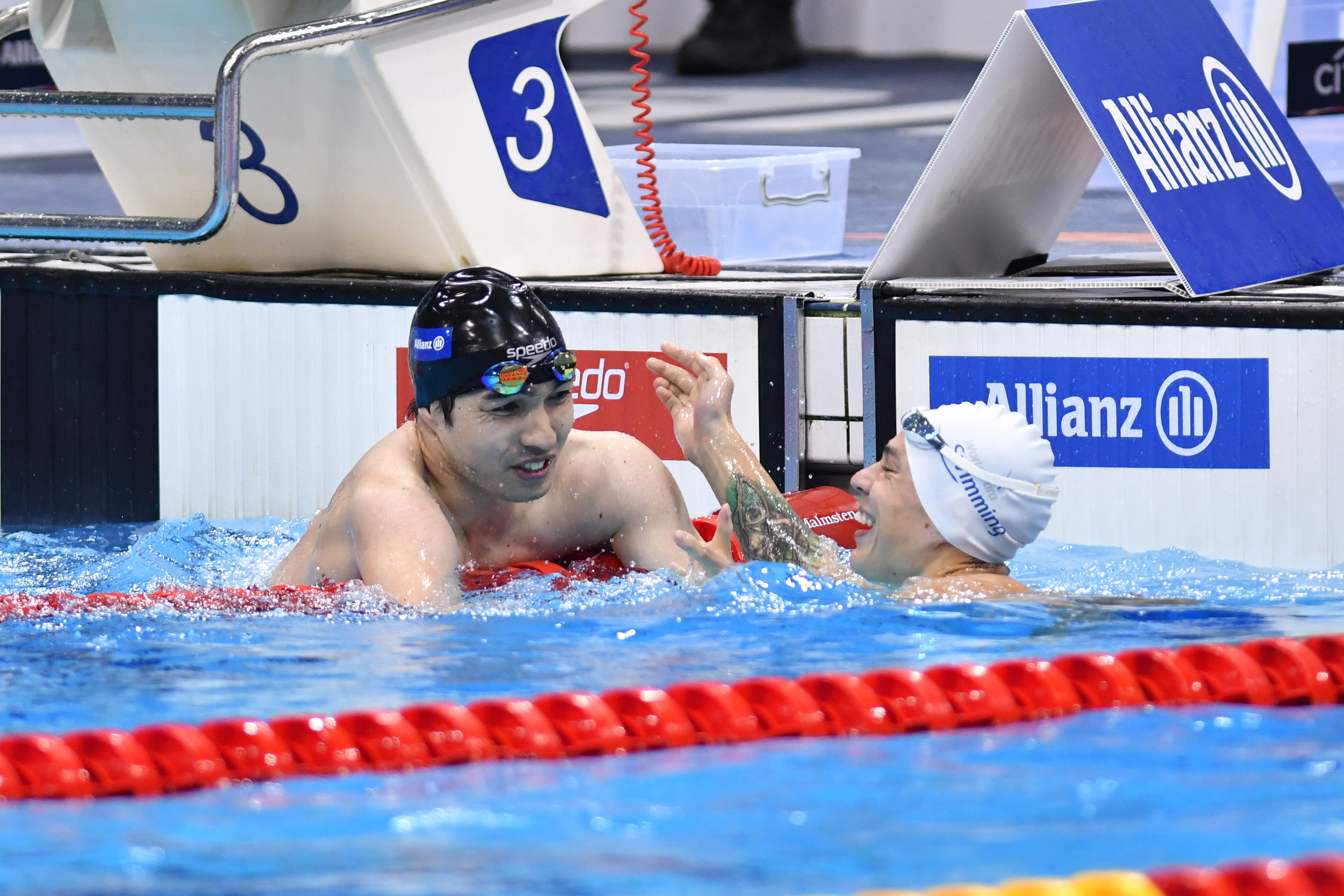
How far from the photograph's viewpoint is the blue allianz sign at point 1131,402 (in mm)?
4359

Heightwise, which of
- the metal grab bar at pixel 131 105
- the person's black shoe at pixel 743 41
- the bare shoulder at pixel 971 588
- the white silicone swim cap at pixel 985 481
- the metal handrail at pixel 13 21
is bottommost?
the bare shoulder at pixel 971 588

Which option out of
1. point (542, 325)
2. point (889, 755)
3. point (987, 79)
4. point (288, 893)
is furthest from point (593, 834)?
point (987, 79)

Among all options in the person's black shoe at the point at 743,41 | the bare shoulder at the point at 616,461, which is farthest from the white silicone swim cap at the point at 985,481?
the person's black shoe at the point at 743,41

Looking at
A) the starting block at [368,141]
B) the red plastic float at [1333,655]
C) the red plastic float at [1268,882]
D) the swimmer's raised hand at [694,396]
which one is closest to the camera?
the red plastic float at [1268,882]

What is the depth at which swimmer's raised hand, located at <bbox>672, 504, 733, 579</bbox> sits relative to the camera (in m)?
3.47

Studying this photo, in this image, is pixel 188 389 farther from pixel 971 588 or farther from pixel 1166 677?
pixel 1166 677

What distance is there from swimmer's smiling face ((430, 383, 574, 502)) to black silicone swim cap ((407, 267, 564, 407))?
54mm

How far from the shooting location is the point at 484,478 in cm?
362

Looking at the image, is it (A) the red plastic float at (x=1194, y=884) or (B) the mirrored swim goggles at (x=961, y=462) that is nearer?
(A) the red plastic float at (x=1194, y=884)

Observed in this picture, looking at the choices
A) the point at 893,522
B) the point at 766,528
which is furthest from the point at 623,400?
the point at 893,522

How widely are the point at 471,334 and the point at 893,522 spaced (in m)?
0.93

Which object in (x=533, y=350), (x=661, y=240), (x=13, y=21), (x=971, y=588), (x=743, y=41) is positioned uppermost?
Result: (x=743, y=41)

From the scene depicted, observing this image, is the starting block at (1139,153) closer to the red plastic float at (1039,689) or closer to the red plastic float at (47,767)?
the red plastic float at (1039,689)

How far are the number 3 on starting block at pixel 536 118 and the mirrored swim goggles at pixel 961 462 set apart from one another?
2.20 meters
